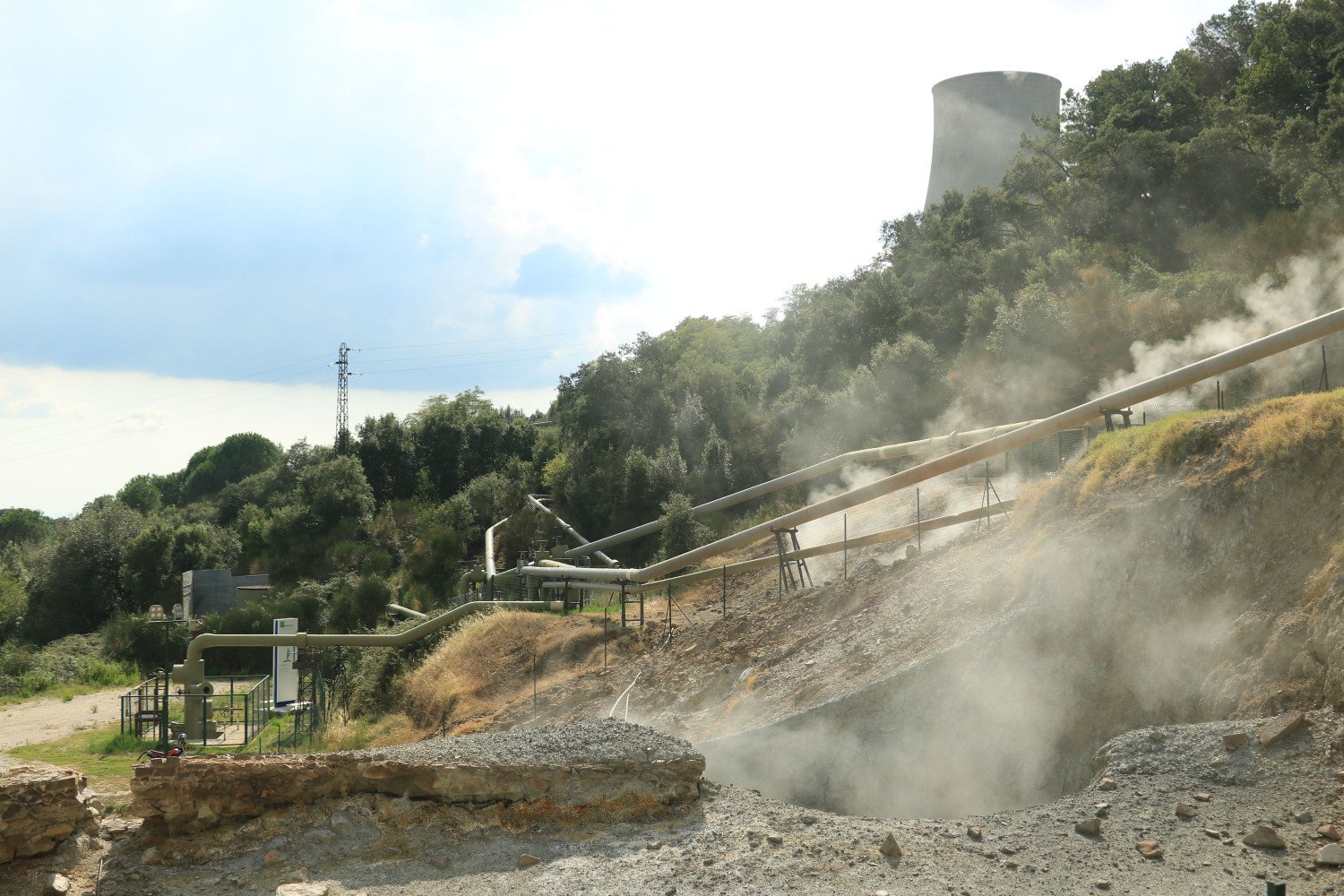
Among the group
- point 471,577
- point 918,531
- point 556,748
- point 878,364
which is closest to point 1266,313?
point 918,531

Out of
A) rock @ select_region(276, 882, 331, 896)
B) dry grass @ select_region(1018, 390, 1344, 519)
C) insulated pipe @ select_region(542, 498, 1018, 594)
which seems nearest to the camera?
rock @ select_region(276, 882, 331, 896)

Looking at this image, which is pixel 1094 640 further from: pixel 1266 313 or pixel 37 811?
pixel 1266 313

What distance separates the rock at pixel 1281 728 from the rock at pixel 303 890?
332 inches

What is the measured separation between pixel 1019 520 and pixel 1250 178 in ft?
66.2

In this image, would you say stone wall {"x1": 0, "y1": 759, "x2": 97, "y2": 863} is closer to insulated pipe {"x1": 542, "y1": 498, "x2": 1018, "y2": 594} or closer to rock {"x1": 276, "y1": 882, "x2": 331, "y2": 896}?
rock {"x1": 276, "y1": 882, "x2": 331, "y2": 896}

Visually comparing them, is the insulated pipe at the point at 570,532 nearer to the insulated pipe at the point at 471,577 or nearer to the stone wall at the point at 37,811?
the insulated pipe at the point at 471,577

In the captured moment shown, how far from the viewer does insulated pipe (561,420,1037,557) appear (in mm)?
23234

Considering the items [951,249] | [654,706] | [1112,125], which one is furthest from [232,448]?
[654,706]

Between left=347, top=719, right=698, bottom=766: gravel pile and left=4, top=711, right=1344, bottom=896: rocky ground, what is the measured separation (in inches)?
20.8

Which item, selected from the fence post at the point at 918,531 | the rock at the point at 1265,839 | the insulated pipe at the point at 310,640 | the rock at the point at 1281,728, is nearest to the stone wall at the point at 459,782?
the rock at the point at 1265,839

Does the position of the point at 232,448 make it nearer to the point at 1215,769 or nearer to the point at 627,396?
the point at 627,396

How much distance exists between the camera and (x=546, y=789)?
1071cm

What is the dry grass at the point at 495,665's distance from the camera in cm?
2216

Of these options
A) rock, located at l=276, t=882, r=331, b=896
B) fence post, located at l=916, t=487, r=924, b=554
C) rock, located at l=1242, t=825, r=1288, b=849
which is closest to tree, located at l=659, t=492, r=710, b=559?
fence post, located at l=916, t=487, r=924, b=554
